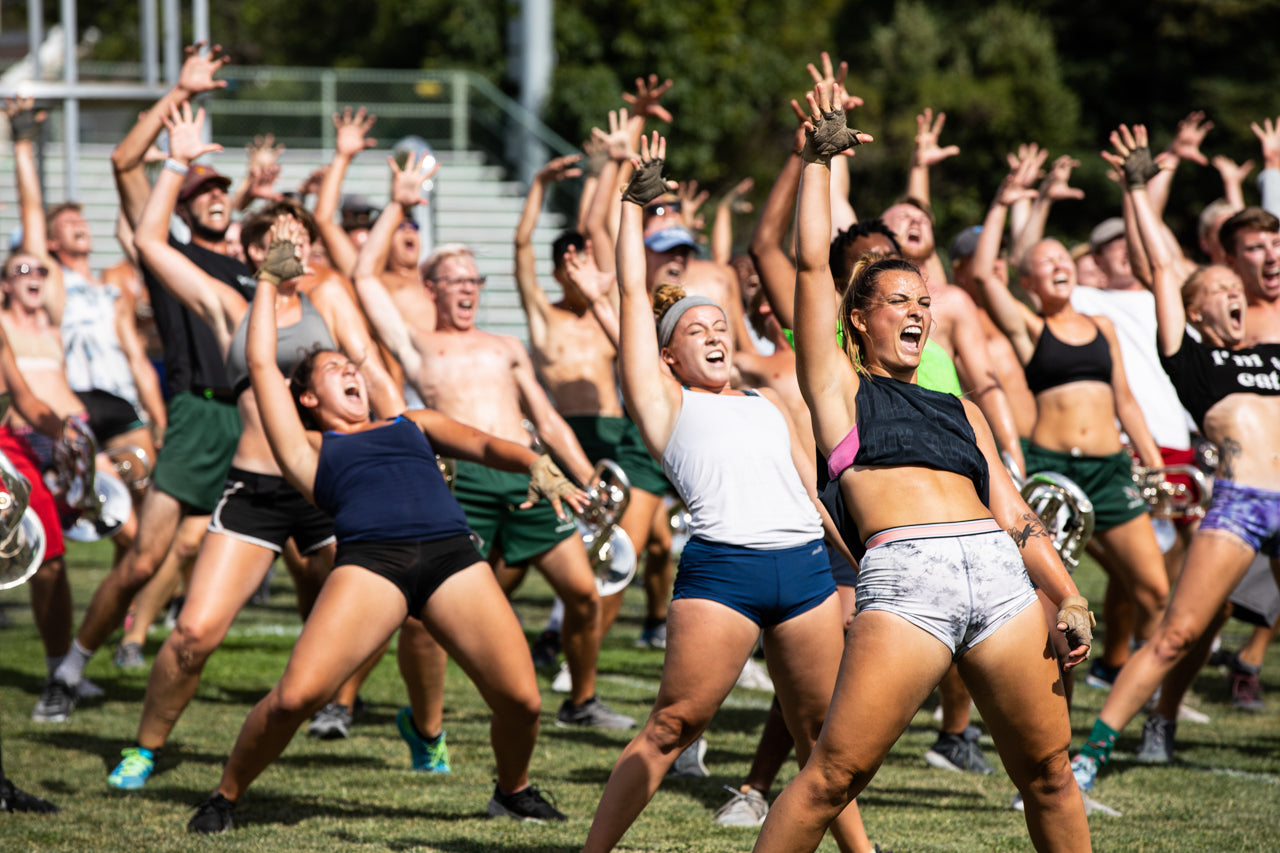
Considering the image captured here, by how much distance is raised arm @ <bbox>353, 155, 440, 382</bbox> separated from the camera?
23.0 ft

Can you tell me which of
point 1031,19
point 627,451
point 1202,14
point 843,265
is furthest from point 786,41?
point 843,265

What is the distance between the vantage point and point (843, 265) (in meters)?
5.50

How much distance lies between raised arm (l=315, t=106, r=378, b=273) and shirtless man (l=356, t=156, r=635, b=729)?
60cm

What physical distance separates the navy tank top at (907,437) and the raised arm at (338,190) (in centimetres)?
430

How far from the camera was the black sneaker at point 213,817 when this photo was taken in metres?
5.36

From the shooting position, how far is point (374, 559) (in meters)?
5.19

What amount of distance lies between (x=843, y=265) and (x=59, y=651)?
4.56 m

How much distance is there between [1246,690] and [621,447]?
12.2 feet

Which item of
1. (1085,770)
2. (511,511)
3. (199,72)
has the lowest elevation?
(1085,770)

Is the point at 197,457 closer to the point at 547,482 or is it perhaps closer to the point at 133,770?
the point at 133,770

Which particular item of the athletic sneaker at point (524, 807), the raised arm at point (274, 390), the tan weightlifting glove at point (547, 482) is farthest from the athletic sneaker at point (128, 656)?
the tan weightlifting glove at point (547, 482)

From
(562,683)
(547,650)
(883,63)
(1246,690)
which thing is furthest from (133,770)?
(883,63)

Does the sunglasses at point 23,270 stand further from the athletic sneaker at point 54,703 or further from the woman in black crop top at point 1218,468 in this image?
the woman in black crop top at point 1218,468

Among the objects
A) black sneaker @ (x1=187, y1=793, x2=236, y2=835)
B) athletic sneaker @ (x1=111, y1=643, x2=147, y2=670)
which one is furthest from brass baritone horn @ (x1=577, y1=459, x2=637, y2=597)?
athletic sneaker @ (x1=111, y1=643, x2=147, y2=670)
